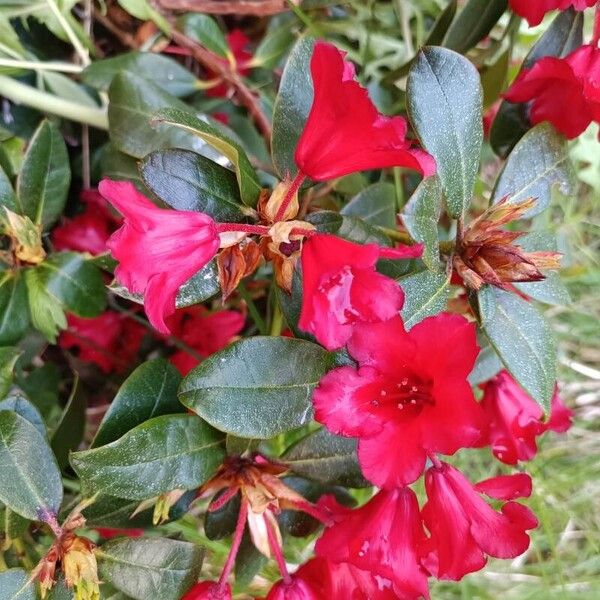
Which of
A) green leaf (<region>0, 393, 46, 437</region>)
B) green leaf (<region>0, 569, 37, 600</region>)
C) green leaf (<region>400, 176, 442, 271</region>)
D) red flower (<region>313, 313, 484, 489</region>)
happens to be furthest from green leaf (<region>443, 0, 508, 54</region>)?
green leaf (<region>0, 569, 37, 600</region>)

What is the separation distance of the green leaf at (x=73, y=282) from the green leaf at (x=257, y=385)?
0.26 metres

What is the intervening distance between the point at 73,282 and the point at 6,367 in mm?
133

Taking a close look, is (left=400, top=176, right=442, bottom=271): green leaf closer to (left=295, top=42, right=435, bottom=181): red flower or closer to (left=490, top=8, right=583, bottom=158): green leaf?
(left=295, top=42, right=435, bottom=181): red flower

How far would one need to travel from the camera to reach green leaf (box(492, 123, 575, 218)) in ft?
2.62

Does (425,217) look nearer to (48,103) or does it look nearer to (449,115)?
(449,115)

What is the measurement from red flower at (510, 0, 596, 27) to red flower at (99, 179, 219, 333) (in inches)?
17.7

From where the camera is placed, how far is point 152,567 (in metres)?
0.75

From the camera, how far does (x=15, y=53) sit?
3.14 feet

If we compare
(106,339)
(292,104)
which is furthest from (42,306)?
(292,104)

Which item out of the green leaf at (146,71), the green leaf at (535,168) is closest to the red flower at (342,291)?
the green leaf at (535,168)

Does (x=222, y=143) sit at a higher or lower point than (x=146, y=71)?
higher

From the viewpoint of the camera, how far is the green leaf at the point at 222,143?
0.64m

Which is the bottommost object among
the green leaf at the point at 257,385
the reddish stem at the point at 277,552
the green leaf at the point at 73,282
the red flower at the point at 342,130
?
the reddish stem at the point at 277,552

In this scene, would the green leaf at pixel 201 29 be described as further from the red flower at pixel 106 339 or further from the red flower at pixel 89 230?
the red flower at pixel 106 339
